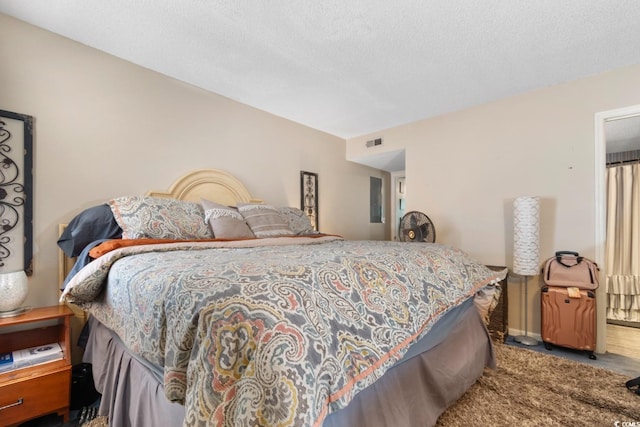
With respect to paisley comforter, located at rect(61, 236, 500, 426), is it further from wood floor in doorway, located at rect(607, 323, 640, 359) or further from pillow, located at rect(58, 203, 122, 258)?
wood floor in doorway, located at rect(607, 323, 640, 359)

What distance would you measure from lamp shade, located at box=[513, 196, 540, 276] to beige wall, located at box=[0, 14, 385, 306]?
2.47 m

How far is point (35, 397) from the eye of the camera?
1.38m

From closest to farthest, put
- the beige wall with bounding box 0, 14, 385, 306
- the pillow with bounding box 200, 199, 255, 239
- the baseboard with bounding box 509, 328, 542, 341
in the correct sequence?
the beige wall with bounding box 0, 14, 385, 306 → the pillow with bounding box 200, 199, 255, 239 → the baseboard with bounding box 509, 328, 542, 341

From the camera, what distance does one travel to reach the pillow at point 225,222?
82.4 inches

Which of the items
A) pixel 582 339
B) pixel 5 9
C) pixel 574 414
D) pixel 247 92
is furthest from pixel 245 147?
pixel 582 339

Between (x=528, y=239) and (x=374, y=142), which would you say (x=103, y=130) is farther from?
(x=528, y=239)

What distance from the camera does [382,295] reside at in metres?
1.04

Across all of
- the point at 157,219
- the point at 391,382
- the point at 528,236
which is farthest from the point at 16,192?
the point at 528,236

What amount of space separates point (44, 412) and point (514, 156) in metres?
3.89

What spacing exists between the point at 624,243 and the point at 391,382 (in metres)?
3.76

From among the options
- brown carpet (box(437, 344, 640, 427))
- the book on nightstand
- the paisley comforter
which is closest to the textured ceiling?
the paisley comforter

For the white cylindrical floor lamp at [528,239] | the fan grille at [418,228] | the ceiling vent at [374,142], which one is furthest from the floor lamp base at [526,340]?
the ceiling vent at [374,142]

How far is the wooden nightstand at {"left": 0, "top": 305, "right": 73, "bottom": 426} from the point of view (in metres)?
1.31

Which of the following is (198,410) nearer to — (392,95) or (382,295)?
(382,295)
